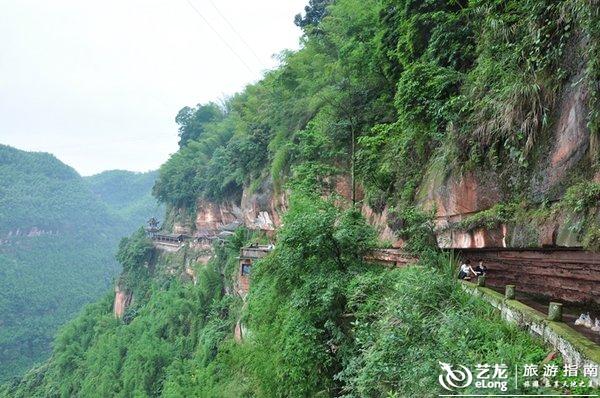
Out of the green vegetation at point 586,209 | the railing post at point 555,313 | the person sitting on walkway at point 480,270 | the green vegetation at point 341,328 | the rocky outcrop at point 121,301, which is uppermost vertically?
the green vegetation at point 586,209

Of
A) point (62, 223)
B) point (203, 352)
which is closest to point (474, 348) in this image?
point (203, 352)

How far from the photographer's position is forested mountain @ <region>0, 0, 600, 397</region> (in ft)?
15.2

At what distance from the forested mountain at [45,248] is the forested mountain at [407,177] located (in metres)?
44.7

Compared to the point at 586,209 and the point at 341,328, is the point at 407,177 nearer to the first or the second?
the point at 341,328

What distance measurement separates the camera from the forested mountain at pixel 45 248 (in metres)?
49.0

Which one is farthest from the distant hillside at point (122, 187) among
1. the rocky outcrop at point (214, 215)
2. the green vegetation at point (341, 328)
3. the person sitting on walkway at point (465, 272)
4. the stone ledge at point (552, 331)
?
the stone ledge at point (552, 331)

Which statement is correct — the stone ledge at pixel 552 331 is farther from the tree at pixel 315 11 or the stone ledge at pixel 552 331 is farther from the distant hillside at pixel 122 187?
the distant hillside at pixel 122 187

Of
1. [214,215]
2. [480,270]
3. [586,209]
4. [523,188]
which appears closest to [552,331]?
[586,209]

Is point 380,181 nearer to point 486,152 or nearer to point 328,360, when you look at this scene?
point 486,152

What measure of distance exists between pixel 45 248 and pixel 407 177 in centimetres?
7706

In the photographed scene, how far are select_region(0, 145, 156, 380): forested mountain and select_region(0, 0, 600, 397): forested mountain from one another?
44.7 meters

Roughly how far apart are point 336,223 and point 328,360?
120 inches

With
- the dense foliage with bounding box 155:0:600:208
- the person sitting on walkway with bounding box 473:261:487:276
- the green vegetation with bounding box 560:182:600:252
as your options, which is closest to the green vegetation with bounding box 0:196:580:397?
the person sitting on walkway with bounding box 473:261:487:276

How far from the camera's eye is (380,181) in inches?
420
